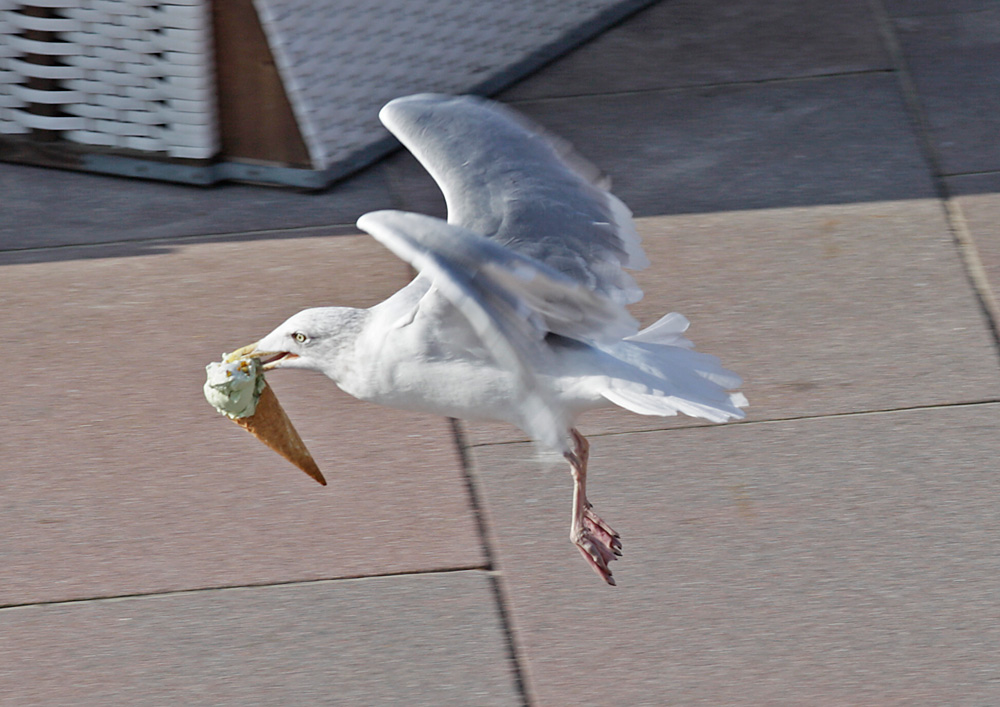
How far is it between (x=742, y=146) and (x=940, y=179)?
0.92m

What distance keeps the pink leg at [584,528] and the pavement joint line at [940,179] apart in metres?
2.07

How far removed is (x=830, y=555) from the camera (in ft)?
13.4

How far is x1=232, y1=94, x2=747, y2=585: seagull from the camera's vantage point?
2.79m

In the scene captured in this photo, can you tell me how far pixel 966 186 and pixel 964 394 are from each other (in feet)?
5.23

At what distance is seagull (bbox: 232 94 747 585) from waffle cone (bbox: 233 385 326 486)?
0.12 m

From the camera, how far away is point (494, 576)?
4086 mm

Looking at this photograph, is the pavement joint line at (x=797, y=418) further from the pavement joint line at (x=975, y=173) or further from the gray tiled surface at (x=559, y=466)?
the pavement joint line at (x=975, y=173)

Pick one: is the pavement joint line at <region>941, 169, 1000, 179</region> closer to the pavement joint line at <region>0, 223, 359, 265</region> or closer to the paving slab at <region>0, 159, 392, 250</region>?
the paving slab at <region>0, 159, 392, 250</region>

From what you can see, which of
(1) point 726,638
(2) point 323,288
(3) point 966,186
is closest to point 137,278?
(2) point 323,288

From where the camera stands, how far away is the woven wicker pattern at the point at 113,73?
19.9ft

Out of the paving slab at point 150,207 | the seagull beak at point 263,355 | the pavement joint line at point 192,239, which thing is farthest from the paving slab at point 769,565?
the paving slab at point 150,207

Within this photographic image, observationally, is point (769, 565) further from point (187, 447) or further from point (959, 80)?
point (959, 80)

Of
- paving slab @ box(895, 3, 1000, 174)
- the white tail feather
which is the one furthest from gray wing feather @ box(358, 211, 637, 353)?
paving slab @ box(895, 3, 1000, 174)

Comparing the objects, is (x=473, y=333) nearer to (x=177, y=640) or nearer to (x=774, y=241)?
(x=177, y=640)
